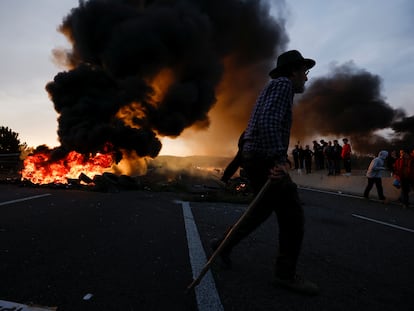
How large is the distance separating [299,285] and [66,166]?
18388mm

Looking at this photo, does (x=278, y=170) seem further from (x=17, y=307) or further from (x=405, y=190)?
(x=405, y=190)

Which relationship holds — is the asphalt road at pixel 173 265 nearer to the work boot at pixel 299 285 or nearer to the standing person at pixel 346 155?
the work boot at pixel 299 285

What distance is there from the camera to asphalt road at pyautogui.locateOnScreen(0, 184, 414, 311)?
8.35 feet

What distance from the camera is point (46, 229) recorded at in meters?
4.86

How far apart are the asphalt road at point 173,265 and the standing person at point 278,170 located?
0.76 feet

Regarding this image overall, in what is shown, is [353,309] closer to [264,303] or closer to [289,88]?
[264,303]

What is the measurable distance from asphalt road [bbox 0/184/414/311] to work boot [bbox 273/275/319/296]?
57 millimetres

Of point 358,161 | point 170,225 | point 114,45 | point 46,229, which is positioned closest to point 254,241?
point 170,225

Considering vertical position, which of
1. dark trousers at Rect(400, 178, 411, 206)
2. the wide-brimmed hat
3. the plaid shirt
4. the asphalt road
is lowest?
the asphalt road

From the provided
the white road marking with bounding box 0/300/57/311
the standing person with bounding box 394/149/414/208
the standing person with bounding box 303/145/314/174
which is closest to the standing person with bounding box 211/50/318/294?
the white road marking with bounding box 0/300/57/311

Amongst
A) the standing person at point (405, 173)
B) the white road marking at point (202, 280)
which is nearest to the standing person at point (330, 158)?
the standing person at point (405, 173)

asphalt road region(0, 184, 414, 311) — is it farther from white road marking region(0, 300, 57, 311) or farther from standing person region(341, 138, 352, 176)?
standing person region(341, 138, 352, 176)

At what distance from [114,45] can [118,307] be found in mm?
24499

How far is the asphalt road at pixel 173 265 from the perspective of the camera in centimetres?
254
